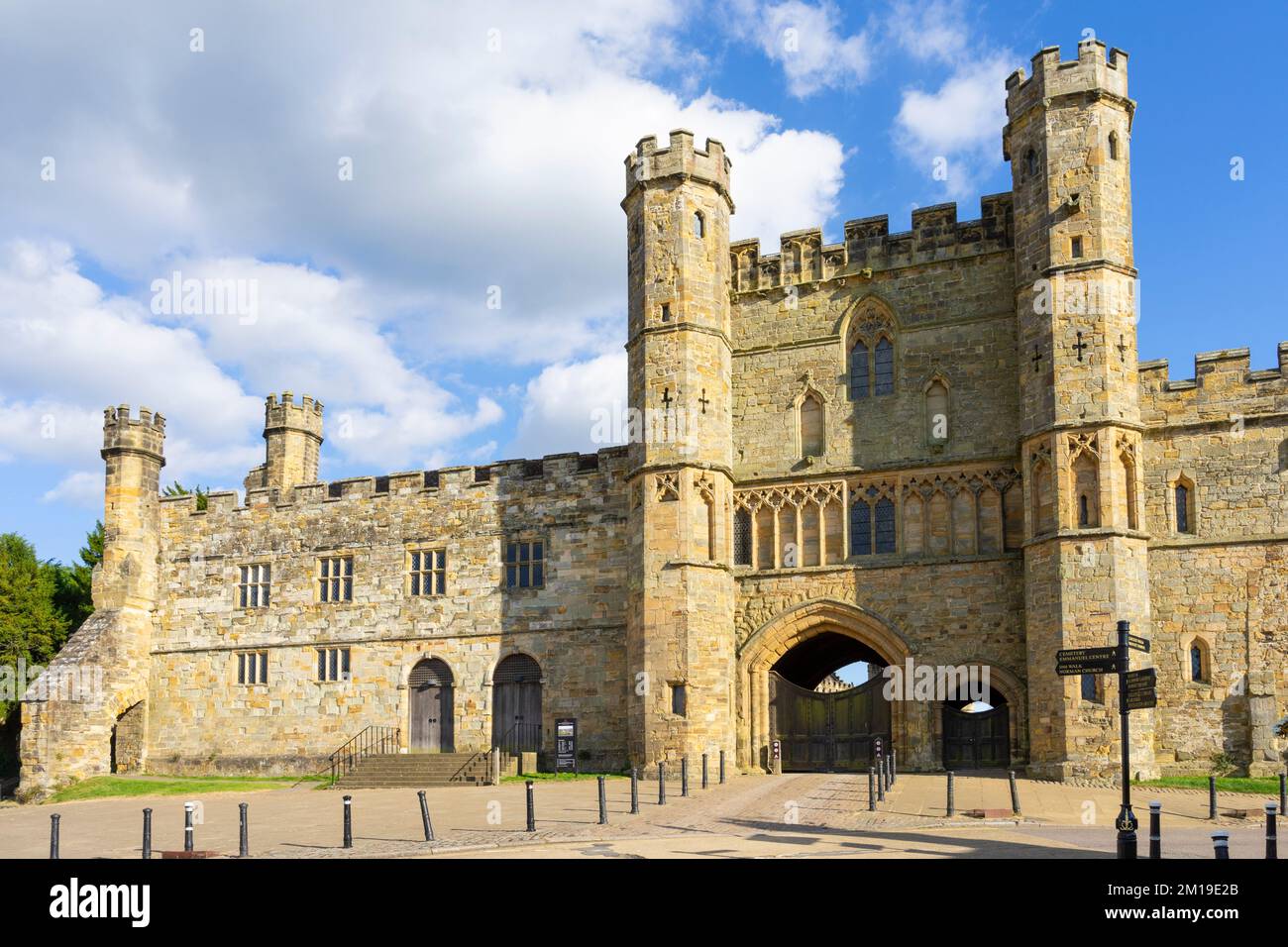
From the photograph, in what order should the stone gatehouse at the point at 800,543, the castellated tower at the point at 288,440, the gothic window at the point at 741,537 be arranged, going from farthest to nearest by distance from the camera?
1. the castellated tower at the point at 288,440
2. the gothic window at the point at 741,537
3. the stone gatehouse at the point at 800,543

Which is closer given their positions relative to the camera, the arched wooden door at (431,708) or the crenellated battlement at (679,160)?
the crenellated battlement at (679,160)

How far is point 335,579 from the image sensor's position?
33.9m

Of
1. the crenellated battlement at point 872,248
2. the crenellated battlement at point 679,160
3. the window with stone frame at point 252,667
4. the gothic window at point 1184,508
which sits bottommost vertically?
the window with stone frame at point 252,667

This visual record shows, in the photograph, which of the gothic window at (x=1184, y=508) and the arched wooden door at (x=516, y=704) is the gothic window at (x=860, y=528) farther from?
the arched wooden door at (x=516, y=704)

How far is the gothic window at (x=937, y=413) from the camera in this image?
2823 cm

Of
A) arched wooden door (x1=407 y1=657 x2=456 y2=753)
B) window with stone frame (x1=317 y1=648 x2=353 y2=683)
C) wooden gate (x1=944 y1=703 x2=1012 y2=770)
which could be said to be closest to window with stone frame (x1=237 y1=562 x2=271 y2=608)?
window with stone frame (x1=317 y1=648 x2=353 y2=683)

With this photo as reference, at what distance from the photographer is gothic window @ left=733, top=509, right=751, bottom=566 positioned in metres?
29.6

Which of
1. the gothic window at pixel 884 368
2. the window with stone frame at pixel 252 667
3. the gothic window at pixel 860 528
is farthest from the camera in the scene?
the window with stone frame at pixel 252 667

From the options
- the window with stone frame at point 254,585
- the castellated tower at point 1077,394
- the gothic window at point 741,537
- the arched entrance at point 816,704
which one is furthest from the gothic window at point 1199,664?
the window with stone frame at point 254,585

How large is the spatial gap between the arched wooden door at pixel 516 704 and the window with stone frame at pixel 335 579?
514 centimetres

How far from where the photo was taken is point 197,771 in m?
34.1

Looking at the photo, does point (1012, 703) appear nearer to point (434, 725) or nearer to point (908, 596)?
point (908, 596)

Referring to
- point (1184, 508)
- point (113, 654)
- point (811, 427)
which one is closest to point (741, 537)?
point (811, 427)

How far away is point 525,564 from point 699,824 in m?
14.5
